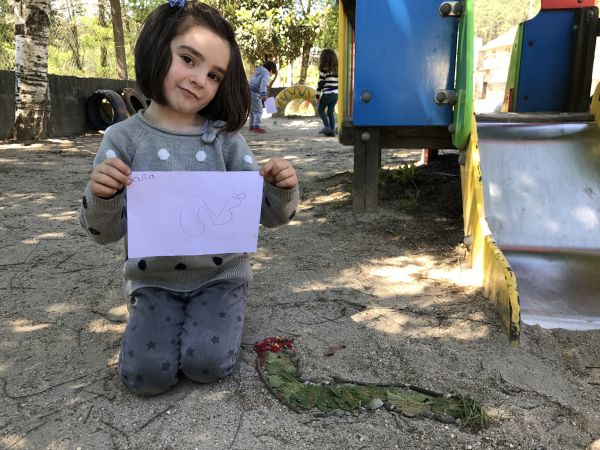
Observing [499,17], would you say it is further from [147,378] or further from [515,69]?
[147,378]

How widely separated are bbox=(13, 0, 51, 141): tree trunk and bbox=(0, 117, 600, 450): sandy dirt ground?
12.7ft

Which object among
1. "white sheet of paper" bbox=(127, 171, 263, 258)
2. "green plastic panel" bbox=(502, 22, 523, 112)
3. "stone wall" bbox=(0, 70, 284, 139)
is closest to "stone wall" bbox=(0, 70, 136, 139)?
"stone wall" bbox=(0, 70, 284, 139)

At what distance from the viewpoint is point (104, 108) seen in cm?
892

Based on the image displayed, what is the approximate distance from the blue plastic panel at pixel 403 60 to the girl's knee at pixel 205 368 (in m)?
1.97

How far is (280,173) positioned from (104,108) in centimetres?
831

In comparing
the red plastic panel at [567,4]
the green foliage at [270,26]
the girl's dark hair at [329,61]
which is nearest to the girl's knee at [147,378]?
the red plastic panel at [567,4]

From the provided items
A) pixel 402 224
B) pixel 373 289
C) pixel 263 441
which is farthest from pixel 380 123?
pixel 263 441

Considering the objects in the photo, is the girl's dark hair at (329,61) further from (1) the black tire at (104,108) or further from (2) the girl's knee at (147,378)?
(2) the girl's knee at (147,378)

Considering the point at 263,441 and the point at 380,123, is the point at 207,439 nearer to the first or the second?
the point at 263,441

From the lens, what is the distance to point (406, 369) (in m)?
1.61

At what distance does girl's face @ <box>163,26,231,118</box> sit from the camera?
1504 mm

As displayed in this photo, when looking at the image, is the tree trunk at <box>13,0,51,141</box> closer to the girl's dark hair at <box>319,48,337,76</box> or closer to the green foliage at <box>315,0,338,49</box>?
the girl's dark hair at <box>319,48,337,76</box>

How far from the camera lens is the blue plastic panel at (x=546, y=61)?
4316 mm

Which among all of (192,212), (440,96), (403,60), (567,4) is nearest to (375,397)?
(192,212)
